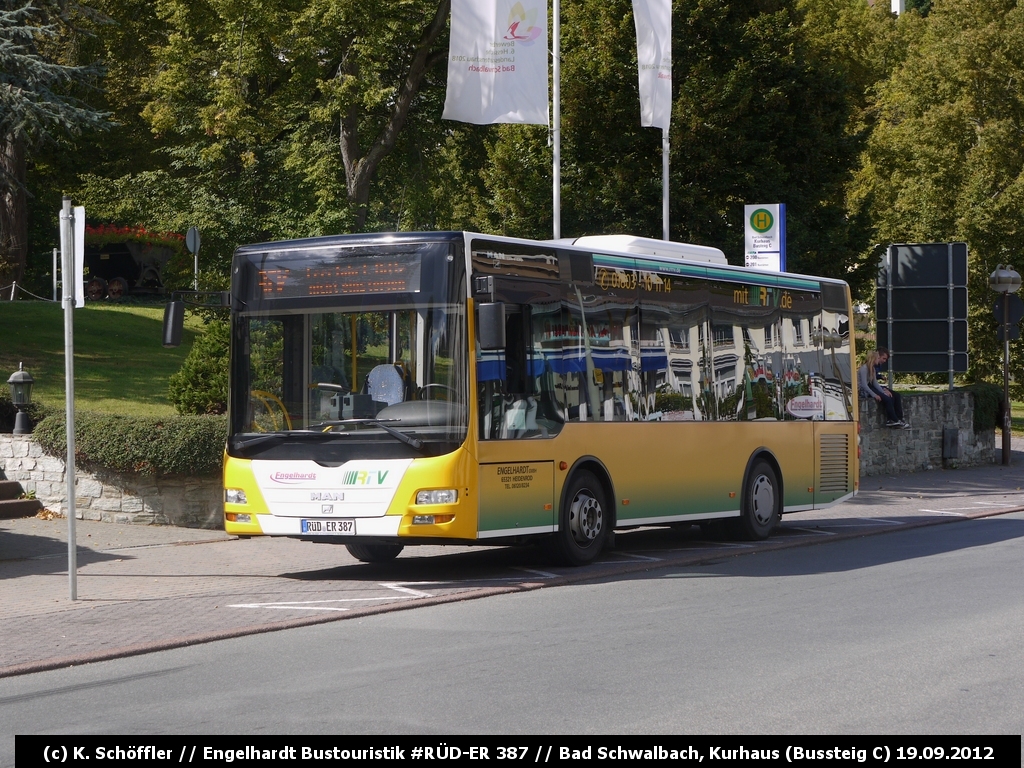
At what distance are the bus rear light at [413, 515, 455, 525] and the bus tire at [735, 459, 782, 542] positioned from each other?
5287 mm

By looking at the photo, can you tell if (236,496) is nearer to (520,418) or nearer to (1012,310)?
(520,418)

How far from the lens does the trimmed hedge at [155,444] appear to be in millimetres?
15570

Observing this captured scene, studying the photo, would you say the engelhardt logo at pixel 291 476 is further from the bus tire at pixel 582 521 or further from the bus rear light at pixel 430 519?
the bus tire at pixel 582 521

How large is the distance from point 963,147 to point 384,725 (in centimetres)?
5163

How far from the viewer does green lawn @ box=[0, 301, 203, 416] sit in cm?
2323

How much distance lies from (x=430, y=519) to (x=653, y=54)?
12398 mm

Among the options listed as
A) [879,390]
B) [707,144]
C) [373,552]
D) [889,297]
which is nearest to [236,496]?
[373,552]

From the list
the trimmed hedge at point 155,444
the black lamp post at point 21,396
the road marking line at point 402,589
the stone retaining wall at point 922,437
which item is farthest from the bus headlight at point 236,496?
the stone retaining wall at point 922,437

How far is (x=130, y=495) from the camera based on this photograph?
16.2 m

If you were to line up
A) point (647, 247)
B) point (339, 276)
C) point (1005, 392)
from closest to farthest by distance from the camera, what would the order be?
point (339, 276) → point (647, 247) → point (1005, 392)

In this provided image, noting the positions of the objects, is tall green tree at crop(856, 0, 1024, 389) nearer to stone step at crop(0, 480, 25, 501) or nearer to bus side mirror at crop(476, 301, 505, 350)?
stone step at crop(0, 480, 25, 501)

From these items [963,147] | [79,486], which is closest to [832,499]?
[79,486]

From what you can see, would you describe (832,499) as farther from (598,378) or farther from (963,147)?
(963,147)

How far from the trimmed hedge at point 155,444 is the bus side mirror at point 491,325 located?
5.25 meters
